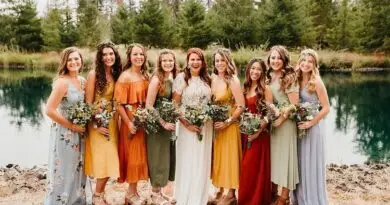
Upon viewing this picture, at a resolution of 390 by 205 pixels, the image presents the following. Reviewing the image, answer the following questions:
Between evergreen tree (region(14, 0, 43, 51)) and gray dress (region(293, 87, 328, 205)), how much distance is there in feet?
122

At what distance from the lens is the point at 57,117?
532 centimetres

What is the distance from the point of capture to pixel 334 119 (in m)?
16.9

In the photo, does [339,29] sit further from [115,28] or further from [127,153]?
[127,153]

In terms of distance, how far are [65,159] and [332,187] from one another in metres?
4.23

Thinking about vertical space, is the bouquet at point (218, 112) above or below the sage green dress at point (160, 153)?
above

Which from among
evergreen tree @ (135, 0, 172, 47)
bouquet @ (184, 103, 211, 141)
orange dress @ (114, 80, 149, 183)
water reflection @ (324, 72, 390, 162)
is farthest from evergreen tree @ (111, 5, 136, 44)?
bouquet @ (184, 103, 211, 141)

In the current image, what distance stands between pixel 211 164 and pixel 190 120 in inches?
28.7

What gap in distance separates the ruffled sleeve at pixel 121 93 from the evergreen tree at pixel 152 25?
32.0 meters

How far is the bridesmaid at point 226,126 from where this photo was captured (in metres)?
5.71

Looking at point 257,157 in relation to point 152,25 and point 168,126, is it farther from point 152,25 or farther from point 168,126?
point 152,25

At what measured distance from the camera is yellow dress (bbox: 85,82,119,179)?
5.52 meters

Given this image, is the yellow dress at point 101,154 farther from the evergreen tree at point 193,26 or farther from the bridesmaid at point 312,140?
the evergreen tree at point 193,26

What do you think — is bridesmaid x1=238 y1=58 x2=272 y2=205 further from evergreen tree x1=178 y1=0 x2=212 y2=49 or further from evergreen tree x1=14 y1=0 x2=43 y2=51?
evergreen tree x1=14 y1=0 x2=43 y2=51

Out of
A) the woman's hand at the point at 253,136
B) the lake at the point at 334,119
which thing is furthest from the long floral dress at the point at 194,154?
the lake at the point at 334,119
